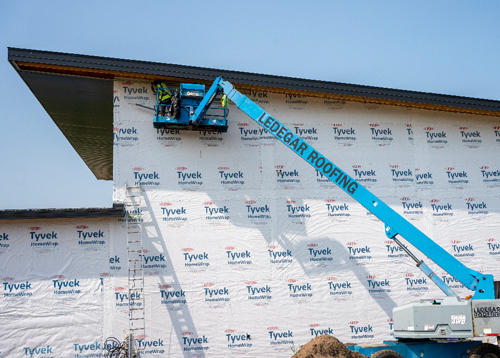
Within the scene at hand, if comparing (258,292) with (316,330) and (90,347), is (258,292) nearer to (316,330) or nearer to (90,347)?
(316,330)

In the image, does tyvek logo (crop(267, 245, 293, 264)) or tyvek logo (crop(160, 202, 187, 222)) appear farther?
tyvek logo (crop(267, 245, 293, 264))

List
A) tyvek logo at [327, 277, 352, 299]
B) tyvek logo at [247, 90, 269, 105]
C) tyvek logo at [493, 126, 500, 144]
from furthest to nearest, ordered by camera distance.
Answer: tyvek logo at [493, 126, 500, 144] → tyvek logo at [247, 90, 269, 105] → tyvek logo at [327, 277, 352, 299]

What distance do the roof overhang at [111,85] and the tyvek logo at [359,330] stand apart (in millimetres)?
6222

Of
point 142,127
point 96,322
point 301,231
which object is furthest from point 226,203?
point 96,322

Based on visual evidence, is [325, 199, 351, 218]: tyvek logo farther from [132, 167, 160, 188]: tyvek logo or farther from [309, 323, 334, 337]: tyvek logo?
[132, 167, 160, 188]: tyvek logo

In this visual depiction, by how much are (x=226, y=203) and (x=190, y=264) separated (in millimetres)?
1841

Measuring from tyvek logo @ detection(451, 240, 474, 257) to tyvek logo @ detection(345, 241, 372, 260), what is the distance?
260cm

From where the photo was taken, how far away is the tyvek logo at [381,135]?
12.6m

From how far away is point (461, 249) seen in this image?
Result: 1238cm

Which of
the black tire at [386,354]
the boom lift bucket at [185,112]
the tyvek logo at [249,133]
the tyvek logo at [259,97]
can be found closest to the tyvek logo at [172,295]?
the boom lift bucket at [185,112]

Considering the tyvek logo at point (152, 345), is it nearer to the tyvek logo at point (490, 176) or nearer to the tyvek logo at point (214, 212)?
the tyvek logo at point (214, 212)

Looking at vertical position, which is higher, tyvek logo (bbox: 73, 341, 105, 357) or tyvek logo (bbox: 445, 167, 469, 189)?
tyvek logo (bbox: 445, 167, 469, 189)

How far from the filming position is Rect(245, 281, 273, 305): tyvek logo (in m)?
11.1

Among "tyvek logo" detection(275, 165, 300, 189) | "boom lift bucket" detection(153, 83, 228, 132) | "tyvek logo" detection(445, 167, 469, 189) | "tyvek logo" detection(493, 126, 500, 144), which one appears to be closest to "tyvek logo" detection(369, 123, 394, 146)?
"tyvek logo" detection(445, 167, 469, 189)
